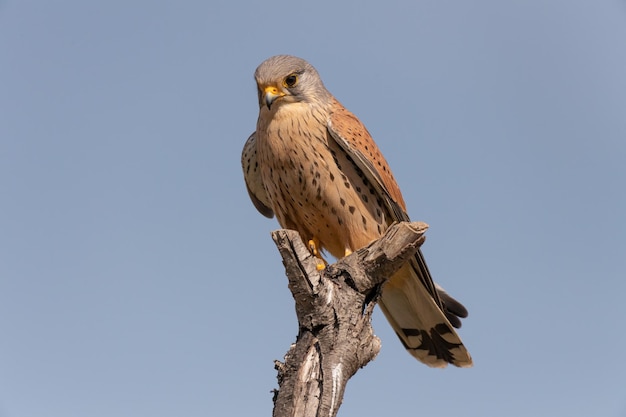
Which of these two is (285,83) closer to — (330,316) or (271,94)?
(271,94)

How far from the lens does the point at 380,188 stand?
14.7 ft

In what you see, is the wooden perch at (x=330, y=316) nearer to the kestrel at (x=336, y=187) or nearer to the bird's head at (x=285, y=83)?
the kestrel at (x=336, y=187)

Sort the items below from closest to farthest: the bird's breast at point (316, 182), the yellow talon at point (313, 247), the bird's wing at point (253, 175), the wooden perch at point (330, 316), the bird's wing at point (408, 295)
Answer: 1. the wooden perch at point (330, 316)
2. the bird's breast at point (316, 182)
3. the bird's wing at point (408, 295)
4. the yellow talon at point (313, 247)
5. the bird's wing at point (253, 175)

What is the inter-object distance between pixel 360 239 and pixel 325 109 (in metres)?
0.86

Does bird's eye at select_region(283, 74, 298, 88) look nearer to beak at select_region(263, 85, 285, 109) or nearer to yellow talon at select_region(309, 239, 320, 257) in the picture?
beak at select_region(263, 85, 285, 109)

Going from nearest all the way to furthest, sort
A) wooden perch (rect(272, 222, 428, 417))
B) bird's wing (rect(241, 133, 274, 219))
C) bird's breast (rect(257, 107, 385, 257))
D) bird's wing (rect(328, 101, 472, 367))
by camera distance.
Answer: wooden perch (rect(272, 222, 428, 417)), bird's breast (rect(257, 107, 385, 257)), bird's wing (rect(328, 101, 472, 367)), bird's wing (rect(241, 133, 274, 219))

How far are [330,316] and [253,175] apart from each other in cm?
177

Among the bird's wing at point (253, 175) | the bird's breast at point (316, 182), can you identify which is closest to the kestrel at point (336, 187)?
the bird's breast at point (316, 182)

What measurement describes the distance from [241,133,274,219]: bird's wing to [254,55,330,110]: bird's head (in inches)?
13.9

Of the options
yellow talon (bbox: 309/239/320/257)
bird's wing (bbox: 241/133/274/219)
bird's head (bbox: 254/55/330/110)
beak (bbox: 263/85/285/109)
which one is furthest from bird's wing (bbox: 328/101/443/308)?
bird's wing (bbox: 241/133/274/219)

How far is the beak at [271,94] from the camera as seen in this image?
14.7ft

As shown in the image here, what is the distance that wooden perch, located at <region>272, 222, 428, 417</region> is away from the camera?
3289mm

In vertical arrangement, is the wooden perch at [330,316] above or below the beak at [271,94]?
below

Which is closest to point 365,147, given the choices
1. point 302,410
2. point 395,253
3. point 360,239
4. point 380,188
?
point 380,188
